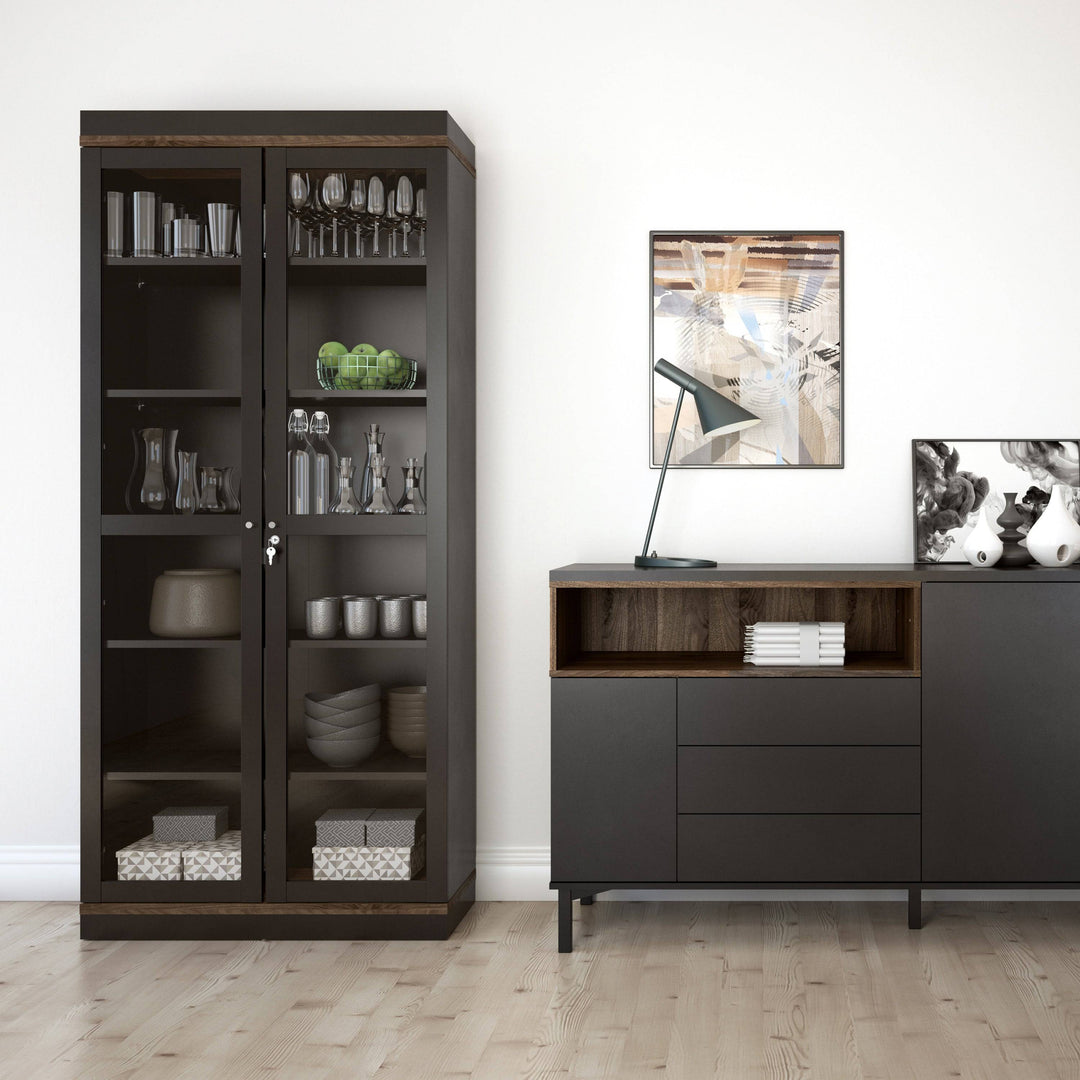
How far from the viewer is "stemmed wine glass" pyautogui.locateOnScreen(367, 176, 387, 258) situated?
295 centimetres

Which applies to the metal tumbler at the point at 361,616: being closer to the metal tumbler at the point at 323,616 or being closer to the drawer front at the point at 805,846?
the metal tumbler at the point at 323,616

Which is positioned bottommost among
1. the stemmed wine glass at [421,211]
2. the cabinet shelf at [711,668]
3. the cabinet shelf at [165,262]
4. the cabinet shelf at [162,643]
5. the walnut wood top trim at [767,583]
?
the cabinet shelf at [711,668]

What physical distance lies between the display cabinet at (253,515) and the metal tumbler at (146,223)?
16mm

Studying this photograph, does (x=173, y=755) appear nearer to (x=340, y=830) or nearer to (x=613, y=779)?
(x=340, y=830)

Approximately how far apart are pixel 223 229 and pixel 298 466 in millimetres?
667

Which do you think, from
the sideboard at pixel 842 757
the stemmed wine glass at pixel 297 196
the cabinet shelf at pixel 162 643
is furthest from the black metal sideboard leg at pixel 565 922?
the stemmed wine glass at pixel 297 196

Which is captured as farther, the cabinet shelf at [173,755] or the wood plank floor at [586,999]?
the cabinet shelf at [173,755]

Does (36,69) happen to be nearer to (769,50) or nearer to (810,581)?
(769,50)

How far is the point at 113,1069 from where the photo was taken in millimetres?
2213

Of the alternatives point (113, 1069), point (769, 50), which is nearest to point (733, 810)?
point (113, 1069)

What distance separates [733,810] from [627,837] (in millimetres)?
285

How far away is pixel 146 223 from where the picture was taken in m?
2.96

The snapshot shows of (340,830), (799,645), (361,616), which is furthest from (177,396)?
(799,645)

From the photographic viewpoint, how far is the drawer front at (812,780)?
2.84m
